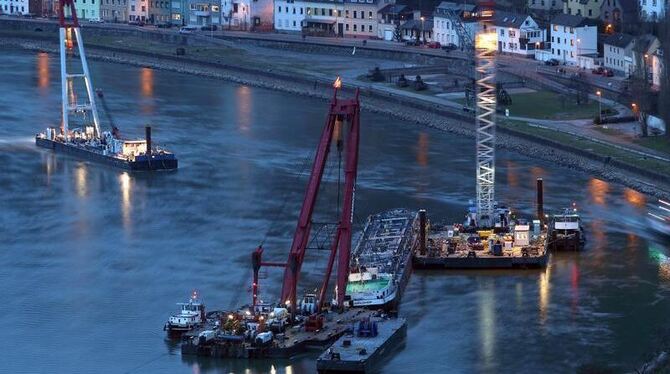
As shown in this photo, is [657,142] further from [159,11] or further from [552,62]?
[159,11]

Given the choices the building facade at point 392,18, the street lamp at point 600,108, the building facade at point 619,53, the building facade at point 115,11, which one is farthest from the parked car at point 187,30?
the street lamp at point 600,108

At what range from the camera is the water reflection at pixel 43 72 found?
139ft

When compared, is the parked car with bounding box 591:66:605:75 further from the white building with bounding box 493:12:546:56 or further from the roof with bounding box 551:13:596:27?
the white building with bounding box 493:12:546:56

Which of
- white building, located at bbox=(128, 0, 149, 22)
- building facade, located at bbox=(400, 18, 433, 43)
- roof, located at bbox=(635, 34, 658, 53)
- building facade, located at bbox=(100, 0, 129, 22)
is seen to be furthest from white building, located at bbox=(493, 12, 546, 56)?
building facade, located at bbox=(100, 0, 129, 22)

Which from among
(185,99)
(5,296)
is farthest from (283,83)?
(5,296)

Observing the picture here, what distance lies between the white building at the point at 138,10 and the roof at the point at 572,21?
51.8ft

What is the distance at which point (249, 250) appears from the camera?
25.4 m

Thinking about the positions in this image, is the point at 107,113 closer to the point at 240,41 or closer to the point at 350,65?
the point at 350,65

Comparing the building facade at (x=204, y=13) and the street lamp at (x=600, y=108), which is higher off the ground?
the building facade at (x=204, y=13)

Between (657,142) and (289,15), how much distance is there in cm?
2113

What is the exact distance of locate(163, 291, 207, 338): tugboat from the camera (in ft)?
70.0

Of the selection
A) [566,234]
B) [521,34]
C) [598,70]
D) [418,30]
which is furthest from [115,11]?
[566,234]

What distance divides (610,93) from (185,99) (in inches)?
340

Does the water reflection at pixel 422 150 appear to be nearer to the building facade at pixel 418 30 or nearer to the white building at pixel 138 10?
the building facade at pixel 418 30
